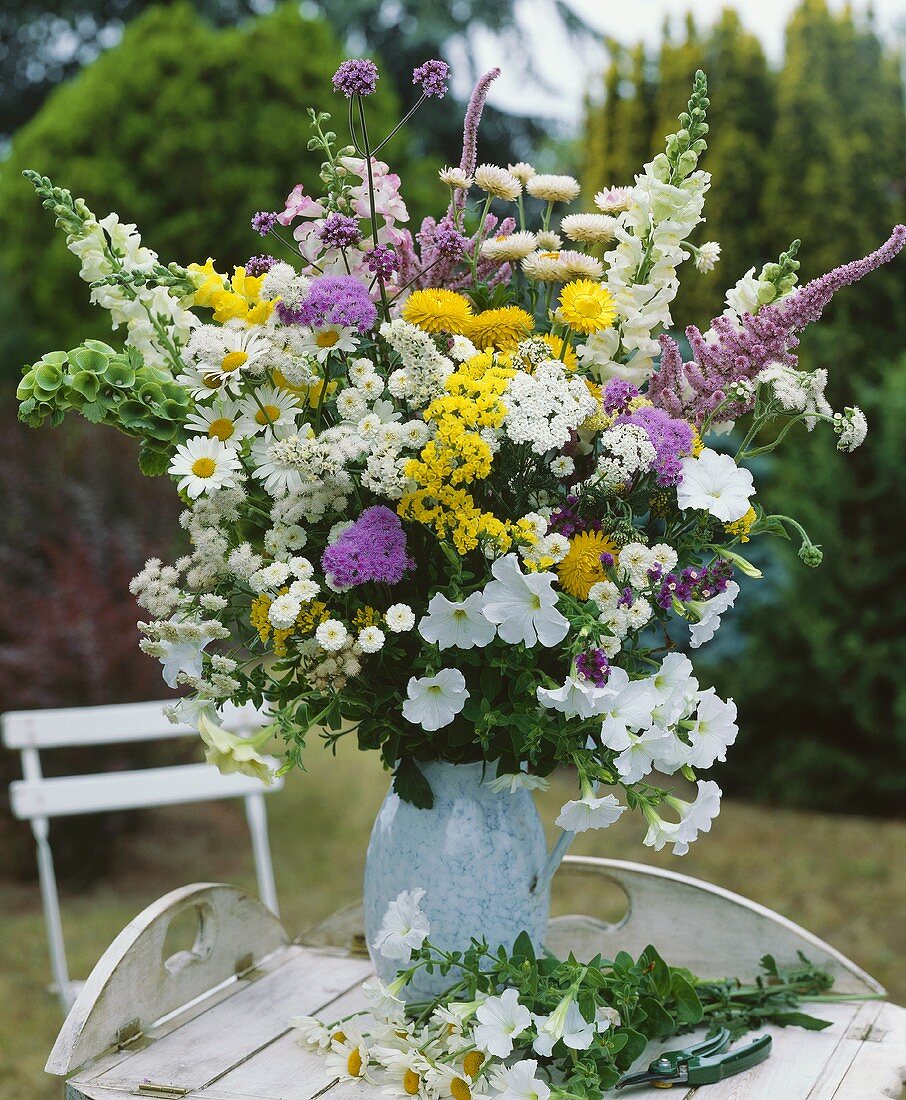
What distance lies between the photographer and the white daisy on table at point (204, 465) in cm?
128

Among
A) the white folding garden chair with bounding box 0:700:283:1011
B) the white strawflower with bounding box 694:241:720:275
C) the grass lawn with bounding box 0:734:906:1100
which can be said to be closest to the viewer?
the white strawflower with bounding box 694:241:720:275

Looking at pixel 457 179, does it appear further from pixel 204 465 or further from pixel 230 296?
pixel 204 465

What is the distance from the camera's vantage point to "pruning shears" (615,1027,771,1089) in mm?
1410

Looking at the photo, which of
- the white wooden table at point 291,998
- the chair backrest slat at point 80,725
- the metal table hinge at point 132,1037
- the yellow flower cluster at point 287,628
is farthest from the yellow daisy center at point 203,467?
the chair backrest slat at point 80,725

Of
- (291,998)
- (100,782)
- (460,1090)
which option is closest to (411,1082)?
(460,1090)

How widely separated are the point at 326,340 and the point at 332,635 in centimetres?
32

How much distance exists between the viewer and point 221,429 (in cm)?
134

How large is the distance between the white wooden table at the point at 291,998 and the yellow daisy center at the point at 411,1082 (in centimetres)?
8

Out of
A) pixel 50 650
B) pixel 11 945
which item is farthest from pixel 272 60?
pixel 11 945

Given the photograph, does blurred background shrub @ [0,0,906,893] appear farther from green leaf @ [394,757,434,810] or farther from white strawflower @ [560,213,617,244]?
white strawflower @ [560,213,617,244]

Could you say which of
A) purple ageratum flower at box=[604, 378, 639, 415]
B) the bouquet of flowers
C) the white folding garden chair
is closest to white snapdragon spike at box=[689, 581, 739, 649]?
the bouquet of flowers

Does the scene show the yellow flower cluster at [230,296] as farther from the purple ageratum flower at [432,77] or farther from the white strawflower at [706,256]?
the white strawflower at [706,256]

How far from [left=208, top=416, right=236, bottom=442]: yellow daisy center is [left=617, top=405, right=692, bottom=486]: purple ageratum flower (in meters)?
0.42

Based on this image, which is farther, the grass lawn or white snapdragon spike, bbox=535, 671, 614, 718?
the grass lawn
